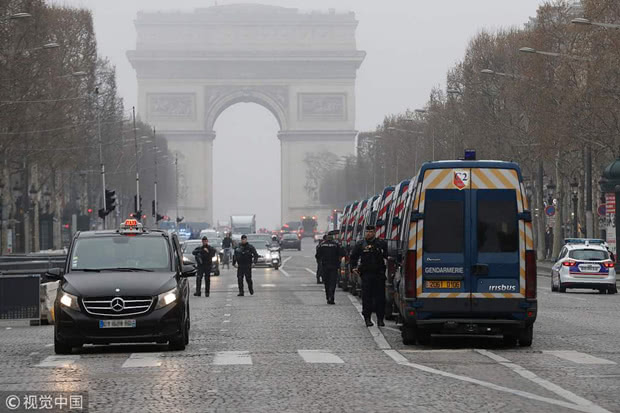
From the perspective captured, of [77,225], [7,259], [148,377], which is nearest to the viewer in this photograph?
[148,377]

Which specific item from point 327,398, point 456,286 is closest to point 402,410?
point 327,398

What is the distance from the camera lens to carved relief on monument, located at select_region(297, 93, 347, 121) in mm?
151375

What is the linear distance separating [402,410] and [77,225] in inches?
2714

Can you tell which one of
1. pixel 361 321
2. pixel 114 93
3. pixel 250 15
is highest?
pixel 250 15

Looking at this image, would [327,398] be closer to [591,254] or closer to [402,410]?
[402,410]

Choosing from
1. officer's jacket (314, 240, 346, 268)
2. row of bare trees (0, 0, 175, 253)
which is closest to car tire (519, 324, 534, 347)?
officer's jacket (314, 240, 346, 268)

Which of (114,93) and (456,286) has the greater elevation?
(114,93)

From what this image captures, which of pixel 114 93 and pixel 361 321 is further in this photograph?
pixel 114 93

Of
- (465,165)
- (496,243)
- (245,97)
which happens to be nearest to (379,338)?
(496,243)

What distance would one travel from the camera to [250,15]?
15100cm

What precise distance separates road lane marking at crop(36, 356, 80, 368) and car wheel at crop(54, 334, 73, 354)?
0.23m

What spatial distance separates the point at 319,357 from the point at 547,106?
44754 millimetres

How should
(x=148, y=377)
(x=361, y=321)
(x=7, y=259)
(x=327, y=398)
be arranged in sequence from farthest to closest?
(x=7, y=259)
(x=361, y=321)
(x=148, y=377)
(x=327, y=398)

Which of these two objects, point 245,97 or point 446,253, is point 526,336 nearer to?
point 446,253
